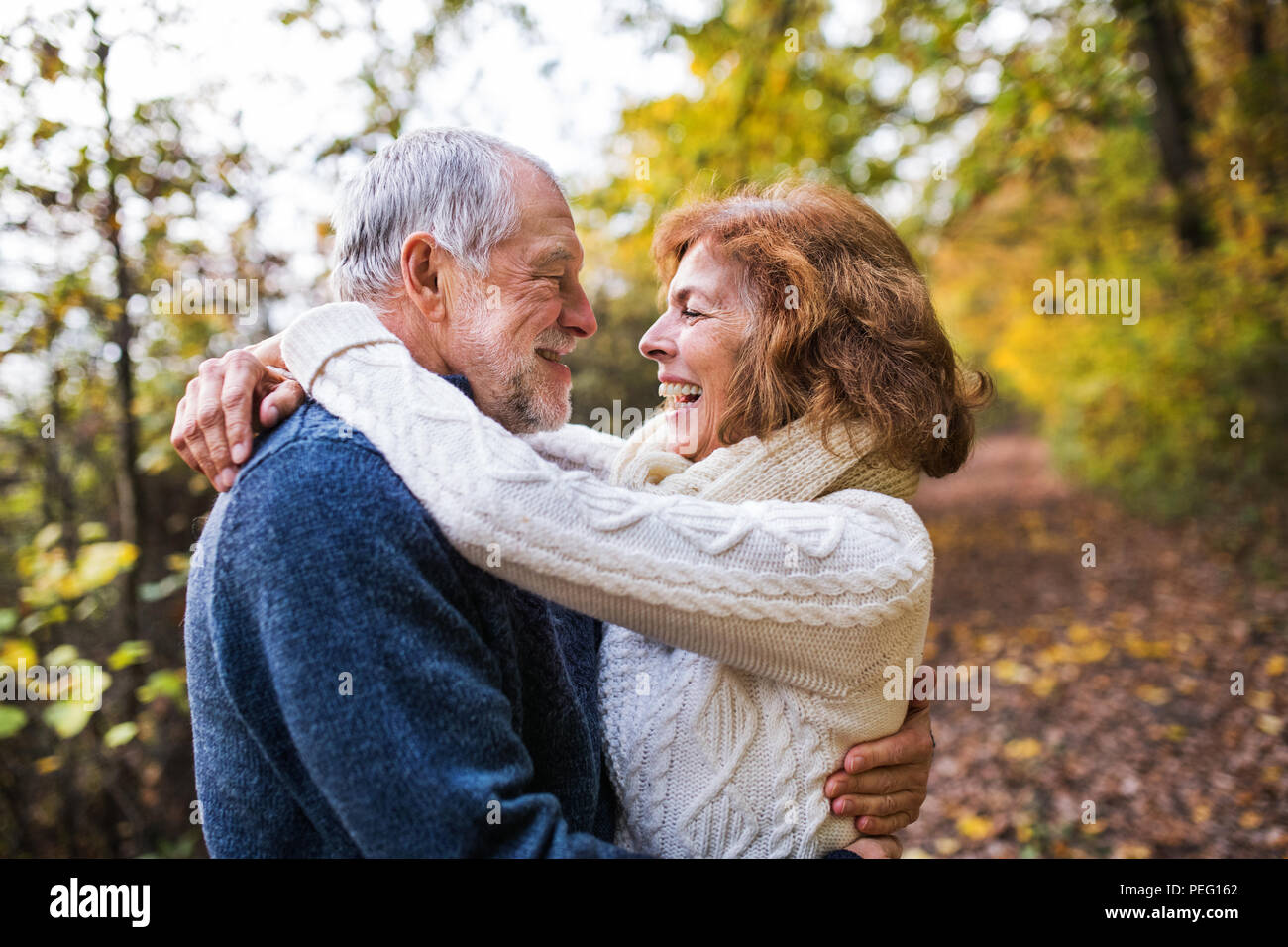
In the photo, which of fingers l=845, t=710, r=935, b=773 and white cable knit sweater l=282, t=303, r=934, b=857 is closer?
white cable knit sweater l=282, t=303, r=934, b=857

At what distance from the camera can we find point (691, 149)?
5.92 meters

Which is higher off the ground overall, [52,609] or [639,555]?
[639,555]

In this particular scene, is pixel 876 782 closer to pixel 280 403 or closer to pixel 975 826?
pixel 280 403

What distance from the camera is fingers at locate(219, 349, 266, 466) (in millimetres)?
1412

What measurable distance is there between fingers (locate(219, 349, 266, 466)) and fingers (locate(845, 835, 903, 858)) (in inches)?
53.8

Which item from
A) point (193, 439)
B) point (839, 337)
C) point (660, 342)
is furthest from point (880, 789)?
point (193, 439)

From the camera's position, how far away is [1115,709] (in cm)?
603

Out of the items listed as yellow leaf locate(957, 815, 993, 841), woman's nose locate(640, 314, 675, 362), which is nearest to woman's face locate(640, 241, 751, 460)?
woman's nose locate(640, 314, 675, 362)

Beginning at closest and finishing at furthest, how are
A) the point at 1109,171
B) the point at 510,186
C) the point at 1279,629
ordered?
1. the point at 510,186
2. the point at 1279,629
3. the point at 1109,171

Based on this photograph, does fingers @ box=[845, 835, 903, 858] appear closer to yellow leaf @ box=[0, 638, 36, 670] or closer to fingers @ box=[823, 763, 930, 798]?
fingers @ box=[823, 763, 930, 798]

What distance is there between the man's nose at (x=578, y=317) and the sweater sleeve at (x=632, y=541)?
1.68 ft

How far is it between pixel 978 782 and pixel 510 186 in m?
5.18
